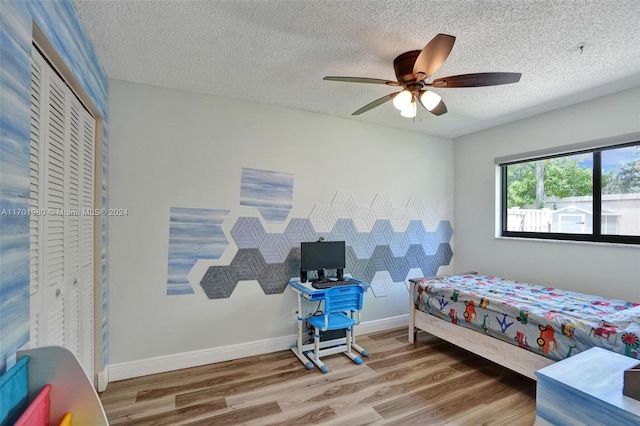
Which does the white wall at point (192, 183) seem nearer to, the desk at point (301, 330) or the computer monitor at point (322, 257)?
the desk at point (301, 330)

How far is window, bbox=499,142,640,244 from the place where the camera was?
265cm

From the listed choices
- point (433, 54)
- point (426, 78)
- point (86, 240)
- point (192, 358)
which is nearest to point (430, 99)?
point (426, 78)

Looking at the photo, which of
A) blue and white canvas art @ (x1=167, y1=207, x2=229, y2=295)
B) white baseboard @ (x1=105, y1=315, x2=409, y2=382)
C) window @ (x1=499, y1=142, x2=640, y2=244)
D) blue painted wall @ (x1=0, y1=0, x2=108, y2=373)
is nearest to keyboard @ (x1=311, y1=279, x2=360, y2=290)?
white baseboard @ (x1=105, y1=315, x2=409, y2=382)

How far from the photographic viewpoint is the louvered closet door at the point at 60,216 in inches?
51.7

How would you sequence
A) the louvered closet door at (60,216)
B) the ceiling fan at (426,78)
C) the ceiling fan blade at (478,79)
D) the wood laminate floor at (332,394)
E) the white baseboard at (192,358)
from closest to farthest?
the louvered closet door at (60,216) < the ceiling fan at (426,78) < the ceiling fan blade at (478,79) < the wood laminate floor at (332,394) < the white baseboard at (192,358)

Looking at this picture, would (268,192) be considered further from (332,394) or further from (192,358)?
(332,394)

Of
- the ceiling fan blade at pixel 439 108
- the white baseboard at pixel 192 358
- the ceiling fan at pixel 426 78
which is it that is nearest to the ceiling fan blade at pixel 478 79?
the ceiling fan at pixel 426 78

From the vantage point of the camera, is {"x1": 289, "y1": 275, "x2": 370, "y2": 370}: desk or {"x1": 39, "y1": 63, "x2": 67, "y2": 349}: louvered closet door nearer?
{"x1": 39, "y1": 63, "x2": 67, "y2": 349}: louvered closet door

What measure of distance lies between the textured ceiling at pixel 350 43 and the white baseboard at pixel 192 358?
2.35m

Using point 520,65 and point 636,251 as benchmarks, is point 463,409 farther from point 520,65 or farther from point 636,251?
point 520,65

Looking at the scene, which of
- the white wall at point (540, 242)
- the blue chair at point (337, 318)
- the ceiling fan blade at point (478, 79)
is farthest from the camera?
the blue chair at point (337, 318)

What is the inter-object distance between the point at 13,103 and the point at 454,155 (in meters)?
4.32

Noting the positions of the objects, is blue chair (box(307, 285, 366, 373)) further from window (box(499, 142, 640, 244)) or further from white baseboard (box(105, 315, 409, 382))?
window (box(499, 142, 640, 244))

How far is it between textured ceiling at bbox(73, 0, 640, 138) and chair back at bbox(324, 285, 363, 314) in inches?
70.8
